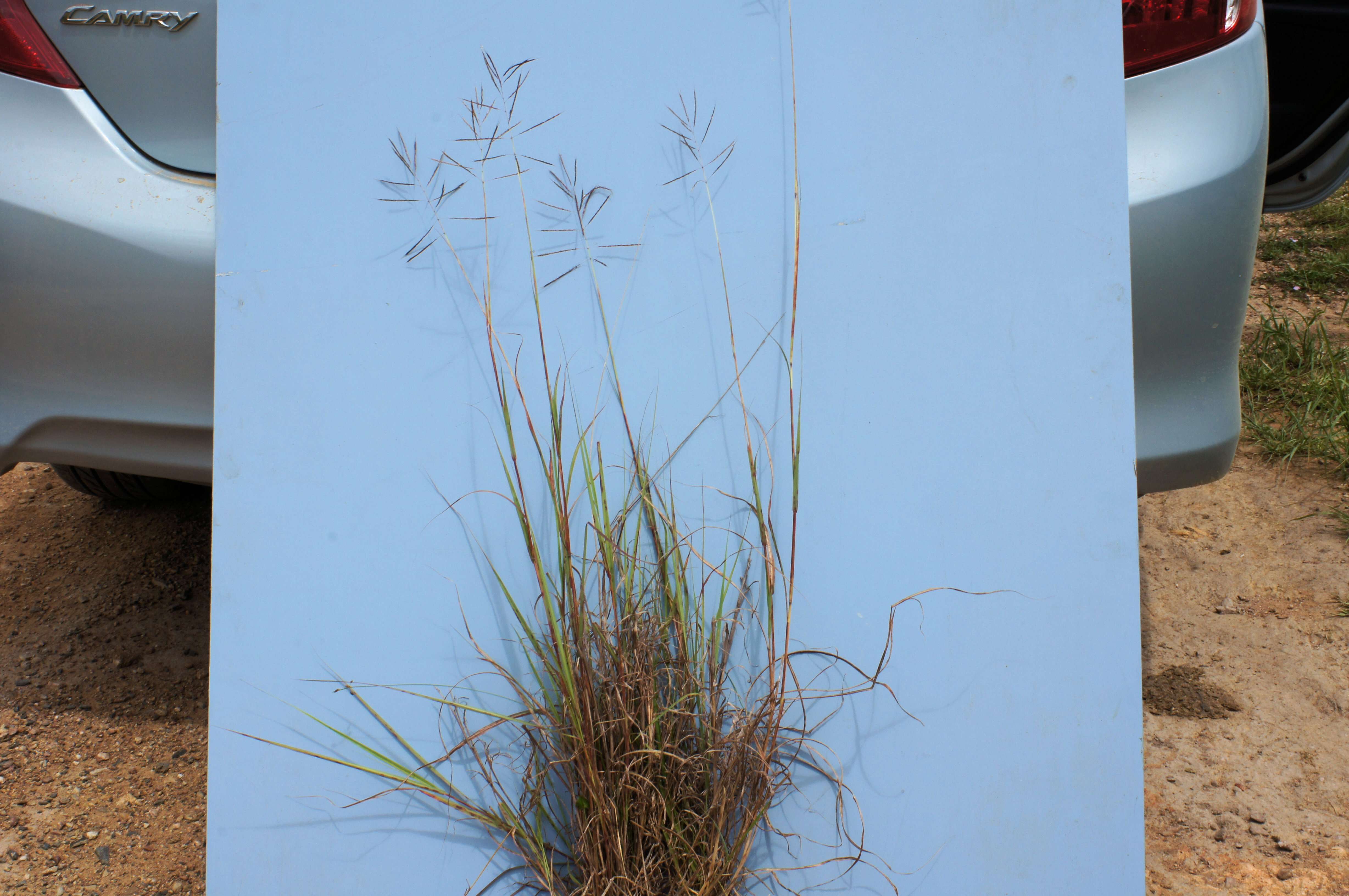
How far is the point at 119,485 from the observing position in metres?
2.33

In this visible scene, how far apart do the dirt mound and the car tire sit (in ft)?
8.19

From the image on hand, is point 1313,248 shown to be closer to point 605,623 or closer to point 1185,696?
point 1185,696

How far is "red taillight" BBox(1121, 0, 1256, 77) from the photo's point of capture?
1.33 metres

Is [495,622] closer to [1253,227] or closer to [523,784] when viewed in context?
[523,784]

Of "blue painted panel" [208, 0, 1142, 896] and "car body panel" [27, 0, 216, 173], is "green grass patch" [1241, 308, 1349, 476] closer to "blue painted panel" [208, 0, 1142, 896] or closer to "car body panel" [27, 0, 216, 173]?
"blue painted panel" [208, 0, 1142, 896]

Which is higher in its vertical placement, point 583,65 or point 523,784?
point 583,65

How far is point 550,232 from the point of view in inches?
54.4

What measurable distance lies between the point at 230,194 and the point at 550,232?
21.8 inches

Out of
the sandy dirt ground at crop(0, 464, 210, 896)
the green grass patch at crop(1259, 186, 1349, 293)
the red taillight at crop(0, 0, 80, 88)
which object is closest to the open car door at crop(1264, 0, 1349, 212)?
the green grass patch at crop(1259, 186, 1349, 293)

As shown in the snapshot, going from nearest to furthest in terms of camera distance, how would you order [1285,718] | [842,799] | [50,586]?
[842,799], [1285,718], [50,586]

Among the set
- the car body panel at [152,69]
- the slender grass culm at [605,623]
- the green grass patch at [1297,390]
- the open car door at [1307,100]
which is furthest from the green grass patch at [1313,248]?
the car body panel at [152,69]

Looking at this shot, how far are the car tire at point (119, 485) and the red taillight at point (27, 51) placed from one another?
108cm

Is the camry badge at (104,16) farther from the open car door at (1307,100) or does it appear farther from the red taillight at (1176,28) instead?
the open car door at (1307,100)

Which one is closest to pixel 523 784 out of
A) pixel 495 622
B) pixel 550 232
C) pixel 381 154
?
pixel 495 622
